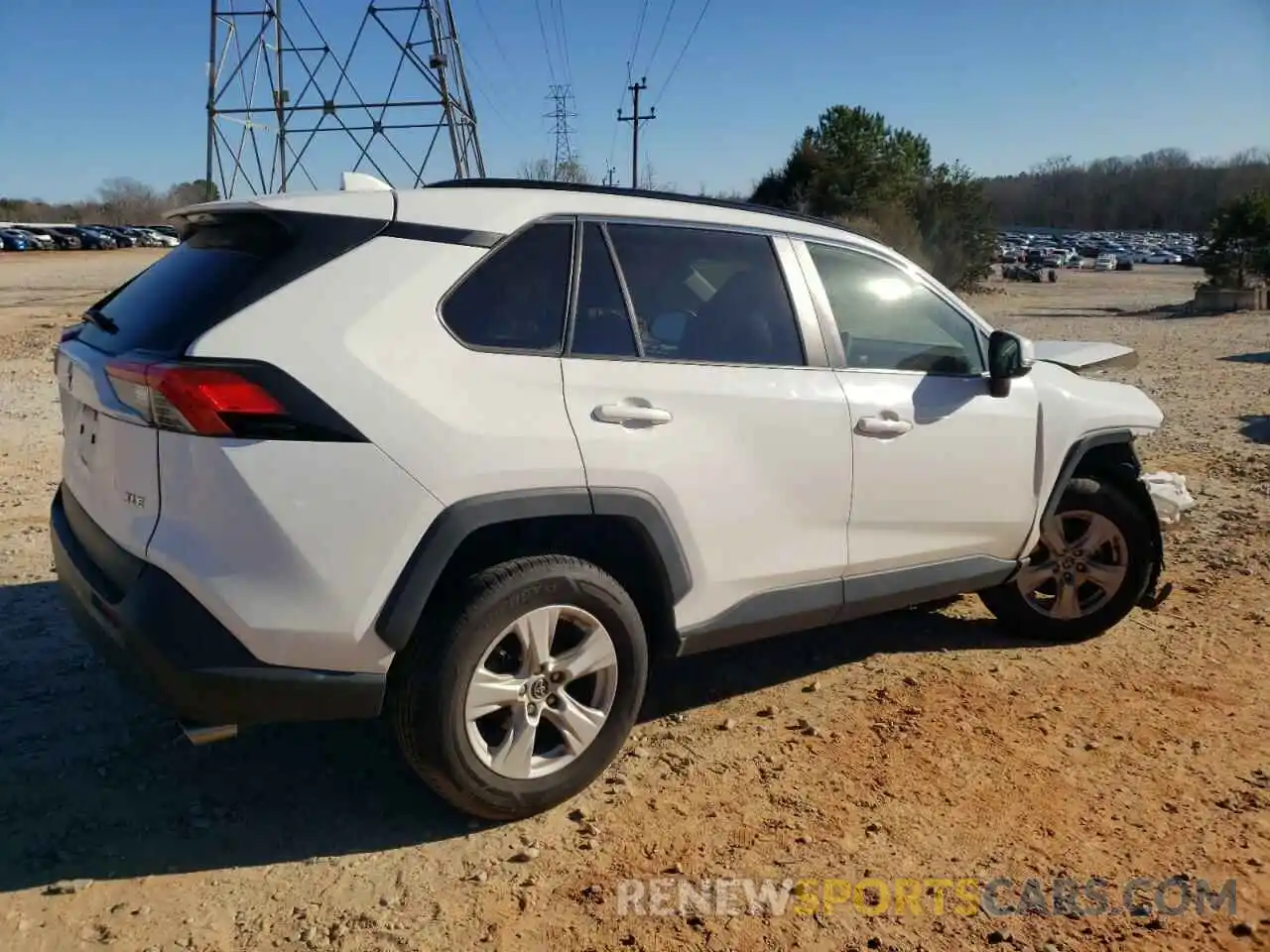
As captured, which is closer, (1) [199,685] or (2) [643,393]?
(1) [199,685]

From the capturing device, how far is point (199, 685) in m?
2.54

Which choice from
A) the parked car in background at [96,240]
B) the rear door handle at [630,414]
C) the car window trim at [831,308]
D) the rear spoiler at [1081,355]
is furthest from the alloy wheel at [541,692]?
the parked car in background at [96,240]

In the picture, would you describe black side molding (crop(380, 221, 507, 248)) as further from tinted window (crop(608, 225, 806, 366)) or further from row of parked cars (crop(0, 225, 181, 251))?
row of parked cars (crop(0, 225, 181, 251))

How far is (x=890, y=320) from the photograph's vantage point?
12.8 feet

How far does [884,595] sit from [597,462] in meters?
1.45

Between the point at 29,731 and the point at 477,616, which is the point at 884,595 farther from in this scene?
the point at 29,731

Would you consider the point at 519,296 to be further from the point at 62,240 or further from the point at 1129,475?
the point at 62,240

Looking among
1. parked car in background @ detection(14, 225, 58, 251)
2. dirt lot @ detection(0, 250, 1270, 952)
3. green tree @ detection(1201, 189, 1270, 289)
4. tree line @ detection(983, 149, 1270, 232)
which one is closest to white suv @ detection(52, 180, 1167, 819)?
A: dirt lot @ detection(0, 250, 1270, 952)

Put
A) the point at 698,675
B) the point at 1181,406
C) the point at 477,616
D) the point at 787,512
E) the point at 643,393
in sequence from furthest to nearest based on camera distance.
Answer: the point at 1181,406 < the point at 698,675 < the point at 787,512 < the point at 643,393 < the point at 477,616

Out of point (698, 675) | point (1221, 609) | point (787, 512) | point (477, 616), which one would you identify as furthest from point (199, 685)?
point (1221, 609)

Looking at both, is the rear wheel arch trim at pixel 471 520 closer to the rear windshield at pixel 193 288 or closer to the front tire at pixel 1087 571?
the rear windshield at pixel 193 288

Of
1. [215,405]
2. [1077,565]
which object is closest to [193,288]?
[215,405]

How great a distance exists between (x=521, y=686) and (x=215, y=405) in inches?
45.2

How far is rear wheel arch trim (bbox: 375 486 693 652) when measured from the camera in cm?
269
